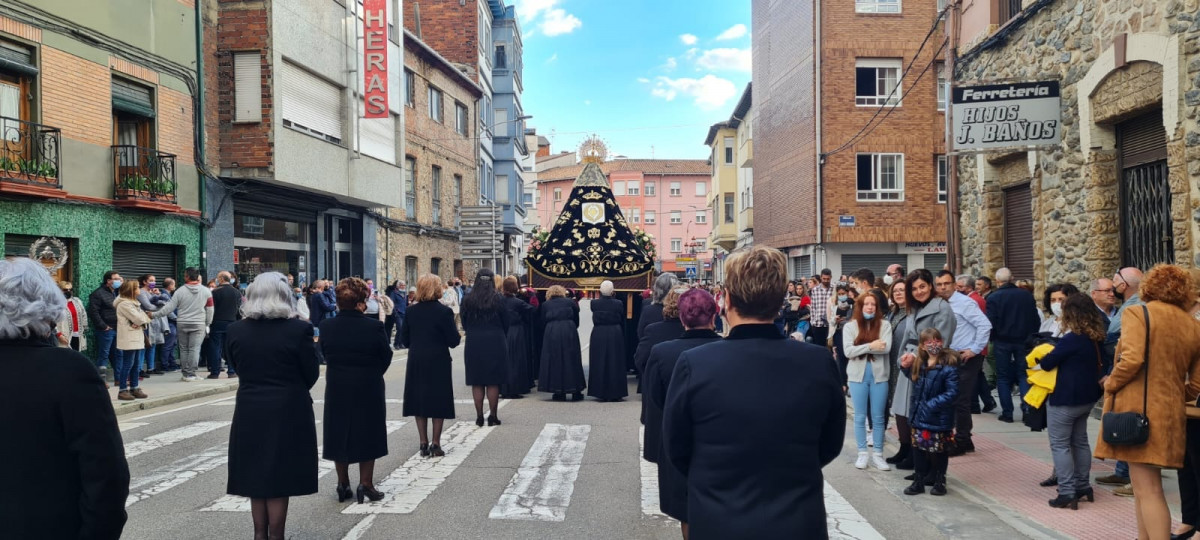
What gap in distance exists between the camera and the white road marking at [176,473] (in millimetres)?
7172

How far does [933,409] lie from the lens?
23.4 feet

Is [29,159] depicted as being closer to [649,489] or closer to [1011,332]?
[649,489]

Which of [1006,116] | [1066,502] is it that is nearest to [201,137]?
[1006,116]

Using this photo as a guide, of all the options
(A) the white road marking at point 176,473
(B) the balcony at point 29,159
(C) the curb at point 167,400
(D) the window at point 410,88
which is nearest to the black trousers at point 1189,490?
(A) the white road marking at point 176,473

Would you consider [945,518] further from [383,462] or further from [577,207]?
[577,207]

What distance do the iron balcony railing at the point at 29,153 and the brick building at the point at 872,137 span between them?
21.8 m

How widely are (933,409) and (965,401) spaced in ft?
5.62

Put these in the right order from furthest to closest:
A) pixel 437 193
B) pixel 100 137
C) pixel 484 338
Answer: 1. pixel 437 193
2. pixel 100 137
3. pixel 484 338

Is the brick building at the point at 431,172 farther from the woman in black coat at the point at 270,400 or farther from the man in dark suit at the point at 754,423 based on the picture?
the man in dark suit at the point at 754,423

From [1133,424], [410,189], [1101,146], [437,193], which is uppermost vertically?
[437,193]

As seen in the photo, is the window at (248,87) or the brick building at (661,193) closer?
the window at (248,87)

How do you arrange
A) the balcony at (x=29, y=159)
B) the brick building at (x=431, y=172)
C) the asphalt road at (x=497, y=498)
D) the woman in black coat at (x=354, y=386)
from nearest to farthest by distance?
1. the asphalt road at (x=497, y=498)
2. the woman in black coat at (x=354, y=386)
3. the balcony at (x=29, y=159)
4. the brick building at (x=431, y=172)

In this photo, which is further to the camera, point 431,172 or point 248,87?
point 431,172

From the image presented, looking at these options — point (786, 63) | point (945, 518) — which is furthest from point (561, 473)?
point (786, 63)
